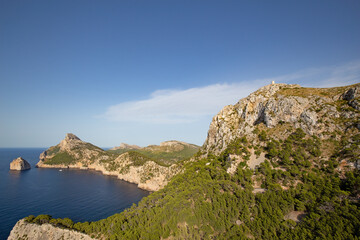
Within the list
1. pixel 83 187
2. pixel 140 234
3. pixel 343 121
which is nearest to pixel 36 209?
pixel 83 187

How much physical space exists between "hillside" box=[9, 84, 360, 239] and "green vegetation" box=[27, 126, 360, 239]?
241 millimetres

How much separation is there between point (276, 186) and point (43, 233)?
256ft

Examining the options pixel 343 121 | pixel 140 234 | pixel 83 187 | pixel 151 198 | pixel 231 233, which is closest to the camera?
pixel 231 233

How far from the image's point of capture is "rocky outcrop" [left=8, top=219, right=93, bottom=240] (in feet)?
162

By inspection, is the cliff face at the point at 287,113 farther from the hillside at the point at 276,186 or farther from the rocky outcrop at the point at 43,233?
the rocky outcrop at the point at 43,233

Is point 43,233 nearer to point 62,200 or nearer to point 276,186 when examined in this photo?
point 62,200

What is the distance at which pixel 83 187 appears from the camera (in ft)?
430

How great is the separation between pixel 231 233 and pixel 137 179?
406 feet

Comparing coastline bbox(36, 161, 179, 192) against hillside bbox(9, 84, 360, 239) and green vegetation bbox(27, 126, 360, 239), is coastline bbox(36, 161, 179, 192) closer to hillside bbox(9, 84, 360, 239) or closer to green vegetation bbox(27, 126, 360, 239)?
green vegetation bbox(27, 126, 360, 239)

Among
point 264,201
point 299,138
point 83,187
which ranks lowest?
point 83,187

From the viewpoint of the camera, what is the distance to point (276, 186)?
5150 centimetres

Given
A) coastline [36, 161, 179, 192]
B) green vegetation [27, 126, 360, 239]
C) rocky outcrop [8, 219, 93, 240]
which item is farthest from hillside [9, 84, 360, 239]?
coastline [36, 161, 179, 192]

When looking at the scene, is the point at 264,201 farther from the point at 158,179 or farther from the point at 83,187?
the point at 83,187

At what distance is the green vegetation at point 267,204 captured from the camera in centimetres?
4019
